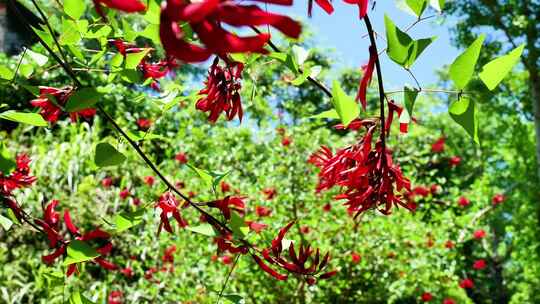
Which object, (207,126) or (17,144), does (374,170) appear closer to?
(207,126)

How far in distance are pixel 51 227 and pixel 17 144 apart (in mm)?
4197

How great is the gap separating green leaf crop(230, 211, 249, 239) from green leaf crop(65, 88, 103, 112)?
169 mm

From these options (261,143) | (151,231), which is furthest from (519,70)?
(151,231)

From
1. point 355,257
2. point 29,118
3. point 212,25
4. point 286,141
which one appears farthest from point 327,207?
point 212,25

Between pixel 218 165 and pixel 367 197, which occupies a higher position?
pixel 218 165

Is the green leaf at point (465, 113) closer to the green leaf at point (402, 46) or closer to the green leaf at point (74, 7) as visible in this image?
the green leaf at point (402, 46)

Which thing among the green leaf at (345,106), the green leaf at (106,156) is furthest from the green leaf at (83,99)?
the green leaf at (345,106)

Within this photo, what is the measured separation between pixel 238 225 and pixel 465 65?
26 centimetres

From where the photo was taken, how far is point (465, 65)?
1.53 ft

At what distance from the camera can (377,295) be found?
12.1ft

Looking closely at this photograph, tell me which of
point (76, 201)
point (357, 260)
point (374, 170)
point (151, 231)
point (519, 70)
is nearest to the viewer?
point (374, 170)

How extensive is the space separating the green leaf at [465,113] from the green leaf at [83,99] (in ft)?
1.05

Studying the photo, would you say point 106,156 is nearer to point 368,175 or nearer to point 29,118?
point 29,118

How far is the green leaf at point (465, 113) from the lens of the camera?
1.61 ft
